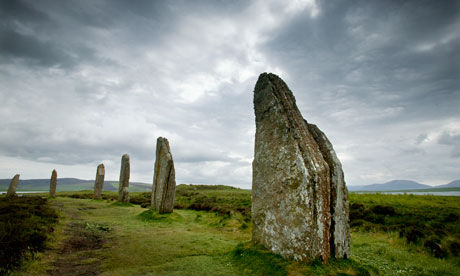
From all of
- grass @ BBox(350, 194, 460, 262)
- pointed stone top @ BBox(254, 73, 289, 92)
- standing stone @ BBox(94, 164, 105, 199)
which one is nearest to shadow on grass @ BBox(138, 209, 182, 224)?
pointed stone top @ BBox(254, 73, 289, 92)

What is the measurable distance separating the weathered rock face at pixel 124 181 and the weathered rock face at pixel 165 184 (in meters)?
5.95

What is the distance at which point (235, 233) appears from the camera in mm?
10680

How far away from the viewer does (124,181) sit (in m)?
20.2

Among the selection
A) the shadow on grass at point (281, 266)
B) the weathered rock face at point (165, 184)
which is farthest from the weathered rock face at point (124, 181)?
→ the shadow on grass at point (281, 266)

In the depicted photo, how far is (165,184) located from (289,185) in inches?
421

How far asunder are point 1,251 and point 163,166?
9.92 metres

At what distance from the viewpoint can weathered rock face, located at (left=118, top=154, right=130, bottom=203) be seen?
19.7 m

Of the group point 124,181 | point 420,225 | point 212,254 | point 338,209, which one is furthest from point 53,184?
point 420,225

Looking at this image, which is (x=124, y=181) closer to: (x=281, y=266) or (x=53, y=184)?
(x=53, y=184)

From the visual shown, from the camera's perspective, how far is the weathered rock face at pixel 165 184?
1420cm

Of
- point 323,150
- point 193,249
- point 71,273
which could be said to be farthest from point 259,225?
point 71,273

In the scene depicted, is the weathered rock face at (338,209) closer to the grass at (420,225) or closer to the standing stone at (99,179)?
the grass at (420,225)

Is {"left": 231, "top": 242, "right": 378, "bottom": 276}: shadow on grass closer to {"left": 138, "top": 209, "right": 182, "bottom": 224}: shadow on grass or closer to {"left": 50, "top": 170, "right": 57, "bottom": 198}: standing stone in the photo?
{"left": 138, "top": 209, "right": 182, "bottom": 224}: shadow on grass

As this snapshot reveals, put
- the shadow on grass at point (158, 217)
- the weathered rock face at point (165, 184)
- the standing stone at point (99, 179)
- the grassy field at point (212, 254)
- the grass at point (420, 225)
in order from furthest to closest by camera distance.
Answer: the standing stone at point (99, 179) < the weathered rock face at point (165, 184) < the shadow on grass at point (158, 217) < the grass at point (420, 225) < the grassy field at point (212, 254)
